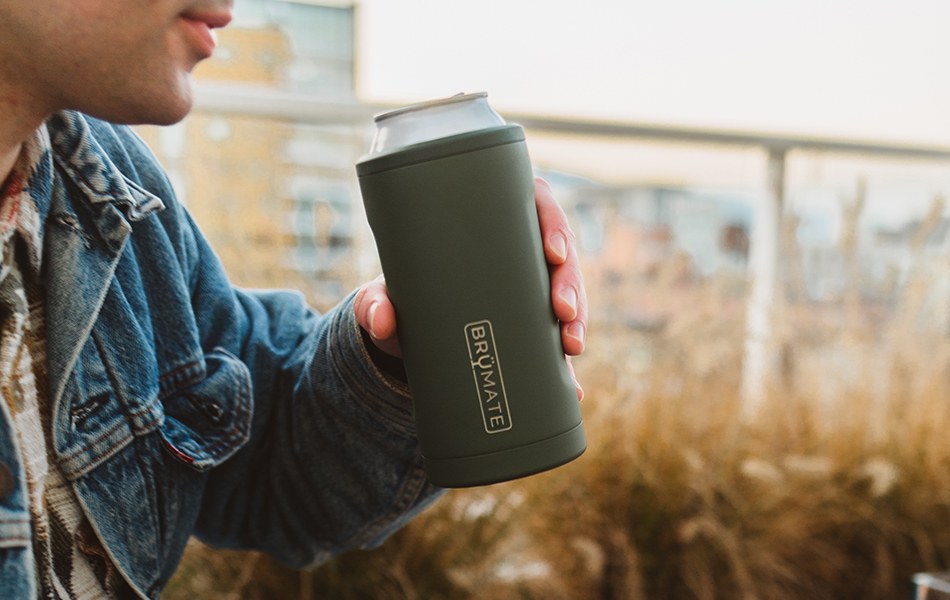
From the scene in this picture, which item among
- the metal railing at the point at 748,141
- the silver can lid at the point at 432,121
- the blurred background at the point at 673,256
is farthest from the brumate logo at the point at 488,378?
the metal railing at the point at 748,141

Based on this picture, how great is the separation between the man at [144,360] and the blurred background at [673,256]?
74 cm

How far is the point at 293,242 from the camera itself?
101 inches

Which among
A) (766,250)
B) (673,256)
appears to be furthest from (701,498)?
(766,250)

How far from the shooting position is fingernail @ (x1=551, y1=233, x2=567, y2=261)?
0.92 metres

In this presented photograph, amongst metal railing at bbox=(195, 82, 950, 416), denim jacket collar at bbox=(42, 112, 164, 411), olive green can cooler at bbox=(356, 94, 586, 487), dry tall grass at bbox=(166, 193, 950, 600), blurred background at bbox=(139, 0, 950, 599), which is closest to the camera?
olive green can cooler at bbox=(356, 94, 586, 487)

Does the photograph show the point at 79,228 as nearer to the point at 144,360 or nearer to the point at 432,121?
the point at 144,360

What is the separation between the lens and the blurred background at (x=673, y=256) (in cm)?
233

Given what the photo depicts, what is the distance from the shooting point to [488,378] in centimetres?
88

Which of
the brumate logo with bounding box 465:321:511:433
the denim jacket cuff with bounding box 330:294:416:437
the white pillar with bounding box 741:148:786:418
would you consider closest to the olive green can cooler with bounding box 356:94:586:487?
the brumate logo with bounding box 465:321:511:433

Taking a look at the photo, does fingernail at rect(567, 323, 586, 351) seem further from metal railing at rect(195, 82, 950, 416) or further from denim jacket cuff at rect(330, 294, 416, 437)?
metal railing at rect(195, 82, 950, 416)

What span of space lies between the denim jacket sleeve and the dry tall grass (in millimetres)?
731

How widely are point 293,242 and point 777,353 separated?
1375mm

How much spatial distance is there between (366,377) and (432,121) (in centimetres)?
32

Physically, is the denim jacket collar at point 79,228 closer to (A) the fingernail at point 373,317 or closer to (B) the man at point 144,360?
(B) the man at point 144,360
